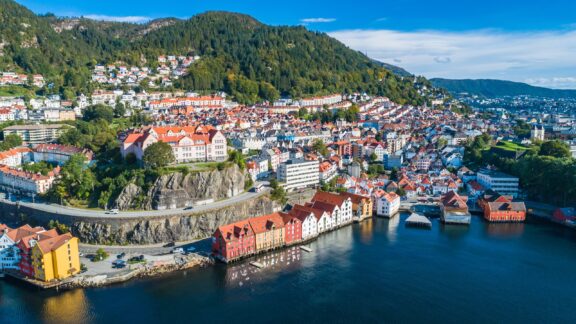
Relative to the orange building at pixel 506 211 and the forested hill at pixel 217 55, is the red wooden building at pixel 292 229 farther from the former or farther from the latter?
the forested hill at pixel 217 55

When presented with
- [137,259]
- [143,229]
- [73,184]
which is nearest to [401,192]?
[143,229]

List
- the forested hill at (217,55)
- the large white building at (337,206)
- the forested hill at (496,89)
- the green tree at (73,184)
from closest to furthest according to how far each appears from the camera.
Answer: the green tree at (73,184) < the large white building at (337,206) < the forested hill at (217,55) < the forested hill at (496,89)

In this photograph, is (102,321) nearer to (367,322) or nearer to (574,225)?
(367,322)

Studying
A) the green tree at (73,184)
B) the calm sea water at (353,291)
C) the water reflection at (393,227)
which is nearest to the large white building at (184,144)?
the green tree at (73,184)

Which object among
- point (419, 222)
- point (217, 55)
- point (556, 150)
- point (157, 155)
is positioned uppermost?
point (217, 55)

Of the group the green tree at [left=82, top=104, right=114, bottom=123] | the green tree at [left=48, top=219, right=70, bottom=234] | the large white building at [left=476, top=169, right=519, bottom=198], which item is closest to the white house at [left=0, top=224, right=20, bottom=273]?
the green tree at [left=48, top=219, right=70, bottom=234]

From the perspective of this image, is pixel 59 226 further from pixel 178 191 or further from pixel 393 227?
pixel 393 227
